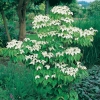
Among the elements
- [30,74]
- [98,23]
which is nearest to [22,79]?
[30,74]

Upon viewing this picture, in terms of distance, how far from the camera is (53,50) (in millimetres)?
5559

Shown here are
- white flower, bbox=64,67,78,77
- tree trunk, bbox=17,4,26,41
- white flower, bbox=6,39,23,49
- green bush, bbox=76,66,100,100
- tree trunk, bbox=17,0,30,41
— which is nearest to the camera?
white flower, bbox=64,67,78,77

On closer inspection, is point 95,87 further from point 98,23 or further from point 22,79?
point 98,23

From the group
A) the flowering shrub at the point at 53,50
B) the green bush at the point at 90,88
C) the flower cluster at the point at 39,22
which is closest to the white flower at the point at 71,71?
the flowering shrub at the point at 53,50

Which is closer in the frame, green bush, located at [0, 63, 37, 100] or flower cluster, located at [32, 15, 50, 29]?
flower cluster, located at [32, 15, 50, 29]

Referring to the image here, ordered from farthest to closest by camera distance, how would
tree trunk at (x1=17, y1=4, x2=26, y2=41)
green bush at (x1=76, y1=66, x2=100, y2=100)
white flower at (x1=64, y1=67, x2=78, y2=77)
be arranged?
tree trunk at (x1=17, y1=4, x2=26, y2=41)
green bush at (x1=76, y1=66, x2=100, y2=100)
white flower at (x1=64, y1=67, x2=78, y2=77)

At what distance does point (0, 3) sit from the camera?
13.0 meters

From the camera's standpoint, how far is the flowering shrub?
5371mm

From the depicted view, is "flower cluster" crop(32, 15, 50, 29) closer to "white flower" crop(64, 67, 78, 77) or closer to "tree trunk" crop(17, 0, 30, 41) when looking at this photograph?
"white flower" crop(64, 67, 78, 77)

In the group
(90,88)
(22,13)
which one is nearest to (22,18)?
(22,13)

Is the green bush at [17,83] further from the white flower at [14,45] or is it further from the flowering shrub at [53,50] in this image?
the white flower at [14,45]

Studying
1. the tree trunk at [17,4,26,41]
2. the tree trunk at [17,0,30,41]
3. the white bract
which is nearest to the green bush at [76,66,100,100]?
the white bract

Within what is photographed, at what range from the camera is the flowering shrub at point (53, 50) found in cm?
537

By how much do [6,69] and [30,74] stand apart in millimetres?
922
